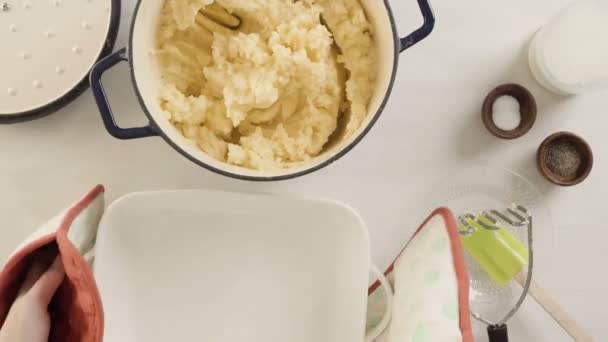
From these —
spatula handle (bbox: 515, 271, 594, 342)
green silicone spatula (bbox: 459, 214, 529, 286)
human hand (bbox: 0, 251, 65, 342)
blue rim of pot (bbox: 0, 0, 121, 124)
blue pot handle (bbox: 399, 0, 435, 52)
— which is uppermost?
blue pot handle (bbox: 399, 0, 435, 52)

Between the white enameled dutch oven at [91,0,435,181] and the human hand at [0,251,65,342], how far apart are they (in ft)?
0.61

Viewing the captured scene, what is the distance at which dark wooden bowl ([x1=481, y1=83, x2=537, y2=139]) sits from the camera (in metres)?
0.82

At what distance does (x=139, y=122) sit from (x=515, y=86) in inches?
22.5

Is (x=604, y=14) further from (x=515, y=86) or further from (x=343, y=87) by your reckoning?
(x=343, y=87)

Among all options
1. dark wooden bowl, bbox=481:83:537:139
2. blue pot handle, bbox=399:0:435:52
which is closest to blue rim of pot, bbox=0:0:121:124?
blue pot handle, bbox=399:0:435:52

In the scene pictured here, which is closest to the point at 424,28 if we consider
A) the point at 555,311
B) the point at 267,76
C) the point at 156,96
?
the point at 267,76

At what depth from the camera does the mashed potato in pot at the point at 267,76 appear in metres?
0.69

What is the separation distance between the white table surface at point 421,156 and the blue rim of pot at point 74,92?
0.11 feet

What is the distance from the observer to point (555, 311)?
0.82 m

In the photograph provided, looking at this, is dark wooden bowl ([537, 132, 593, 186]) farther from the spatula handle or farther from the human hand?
the human hand

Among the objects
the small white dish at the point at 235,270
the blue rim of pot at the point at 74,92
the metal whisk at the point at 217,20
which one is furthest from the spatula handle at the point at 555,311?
the blue rim of pot at the point at 74,92

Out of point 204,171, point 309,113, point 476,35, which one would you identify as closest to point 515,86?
point 476,35

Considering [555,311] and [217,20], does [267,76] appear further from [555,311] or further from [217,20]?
[555,311]

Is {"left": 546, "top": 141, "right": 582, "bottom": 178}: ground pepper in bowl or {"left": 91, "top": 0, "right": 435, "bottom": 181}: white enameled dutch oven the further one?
{"left": 546, "top": 141, "right": 582, "bottom": 178}: ground pepper in bowl
